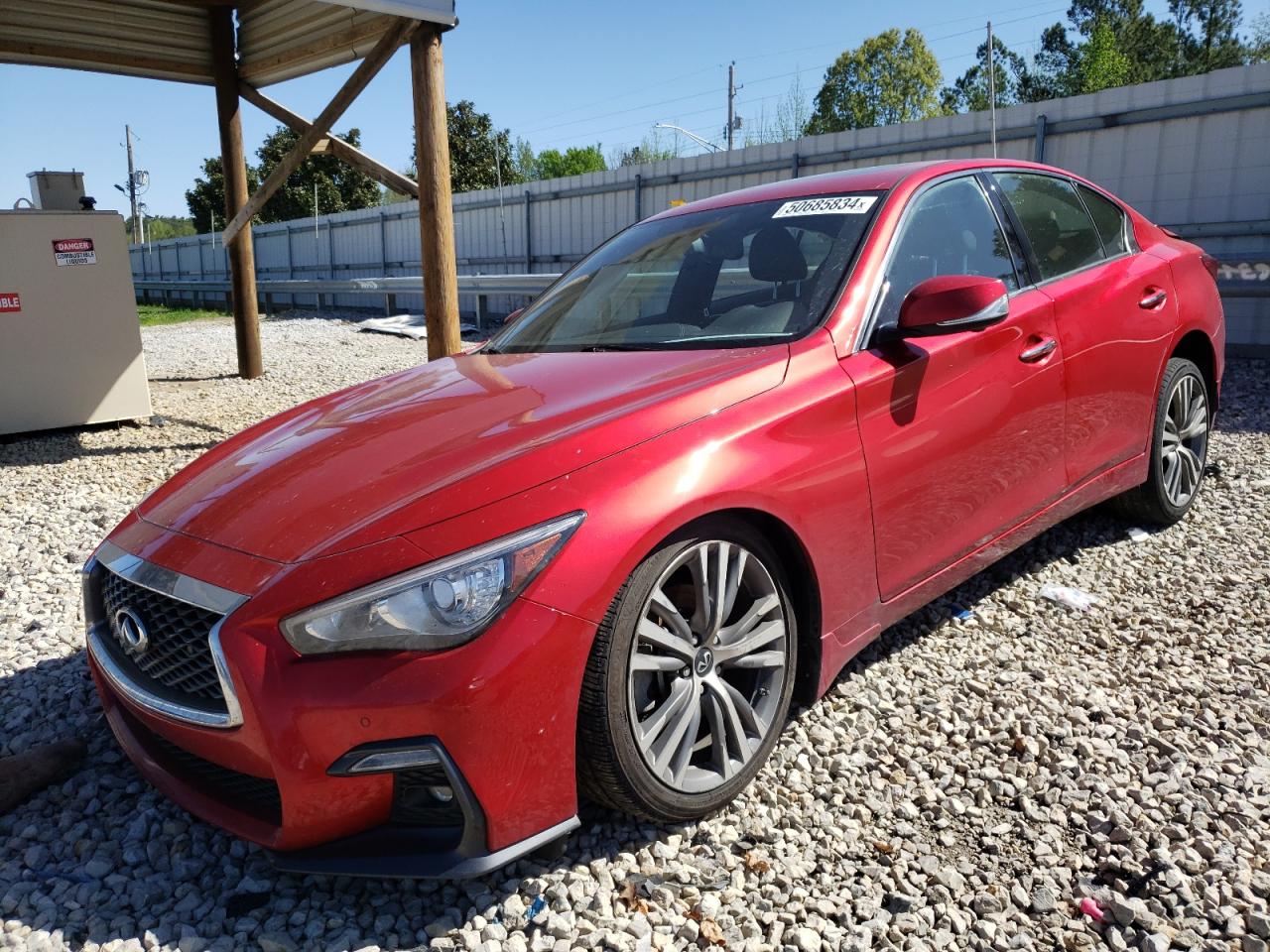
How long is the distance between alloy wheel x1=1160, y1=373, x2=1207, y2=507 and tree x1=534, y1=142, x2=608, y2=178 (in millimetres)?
62440

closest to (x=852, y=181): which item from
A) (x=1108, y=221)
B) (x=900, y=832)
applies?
(x=1108, y=221)

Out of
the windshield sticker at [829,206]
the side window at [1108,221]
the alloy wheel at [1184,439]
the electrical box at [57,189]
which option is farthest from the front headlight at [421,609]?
the electrical box at [57,189]

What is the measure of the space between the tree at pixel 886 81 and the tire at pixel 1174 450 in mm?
55328

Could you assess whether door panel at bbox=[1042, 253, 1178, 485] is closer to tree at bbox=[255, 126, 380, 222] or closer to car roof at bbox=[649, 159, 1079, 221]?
car roof at bbox=[649, 159, 1079, 221]

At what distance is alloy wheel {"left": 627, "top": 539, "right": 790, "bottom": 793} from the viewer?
7.06 ft

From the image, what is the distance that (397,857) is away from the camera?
1.88m

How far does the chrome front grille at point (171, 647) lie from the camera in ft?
6.55

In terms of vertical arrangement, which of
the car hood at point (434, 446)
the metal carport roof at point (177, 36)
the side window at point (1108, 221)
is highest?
the metal carport roof at point (177, 36)

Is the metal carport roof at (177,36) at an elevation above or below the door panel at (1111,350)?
above

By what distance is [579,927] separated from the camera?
2027 mm

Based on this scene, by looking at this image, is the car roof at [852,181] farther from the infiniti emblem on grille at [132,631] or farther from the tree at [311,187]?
the tree at [311,187]

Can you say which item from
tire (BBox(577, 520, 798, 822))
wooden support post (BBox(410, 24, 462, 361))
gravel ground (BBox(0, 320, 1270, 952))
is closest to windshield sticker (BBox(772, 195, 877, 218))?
tire (BBox(577, 520, 798, 822))

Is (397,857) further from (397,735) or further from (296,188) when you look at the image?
(296,188)

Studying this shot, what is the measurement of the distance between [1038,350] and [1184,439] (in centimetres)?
158
